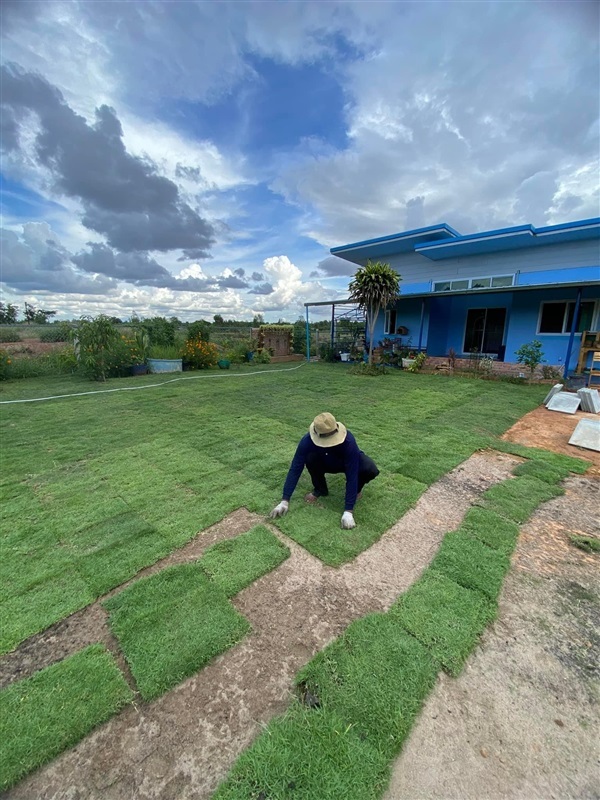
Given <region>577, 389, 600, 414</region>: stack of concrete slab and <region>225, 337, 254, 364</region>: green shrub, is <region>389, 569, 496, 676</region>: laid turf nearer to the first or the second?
<region>577, 389, 600, 414</region>: stack of concrete slab

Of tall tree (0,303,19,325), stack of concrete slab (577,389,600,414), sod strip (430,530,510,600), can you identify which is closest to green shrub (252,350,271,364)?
stack of concrete slab (577,389,600,414)

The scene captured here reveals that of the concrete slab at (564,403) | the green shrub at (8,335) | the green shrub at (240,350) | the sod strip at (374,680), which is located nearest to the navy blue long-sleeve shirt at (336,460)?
the sod strip at (374,680)

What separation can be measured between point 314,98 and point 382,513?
→ 11198mm

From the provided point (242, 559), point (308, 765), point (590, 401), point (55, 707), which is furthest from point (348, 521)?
point (590, 401)

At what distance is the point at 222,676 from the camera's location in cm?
156

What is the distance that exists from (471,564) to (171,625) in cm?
191

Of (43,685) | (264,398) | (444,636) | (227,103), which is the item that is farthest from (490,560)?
(227,103)

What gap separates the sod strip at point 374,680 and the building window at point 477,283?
10471 millimetres

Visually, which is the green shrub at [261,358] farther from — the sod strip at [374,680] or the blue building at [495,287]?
the sod strip at [374,680]

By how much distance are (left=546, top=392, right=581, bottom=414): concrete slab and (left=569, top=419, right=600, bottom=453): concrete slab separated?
148 cm

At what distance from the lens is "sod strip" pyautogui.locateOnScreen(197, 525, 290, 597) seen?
2.12 metres

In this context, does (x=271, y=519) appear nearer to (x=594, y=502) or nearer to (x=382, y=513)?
(x=382, y=513)

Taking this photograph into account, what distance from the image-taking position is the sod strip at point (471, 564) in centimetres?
208

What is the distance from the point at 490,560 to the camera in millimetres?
2285
